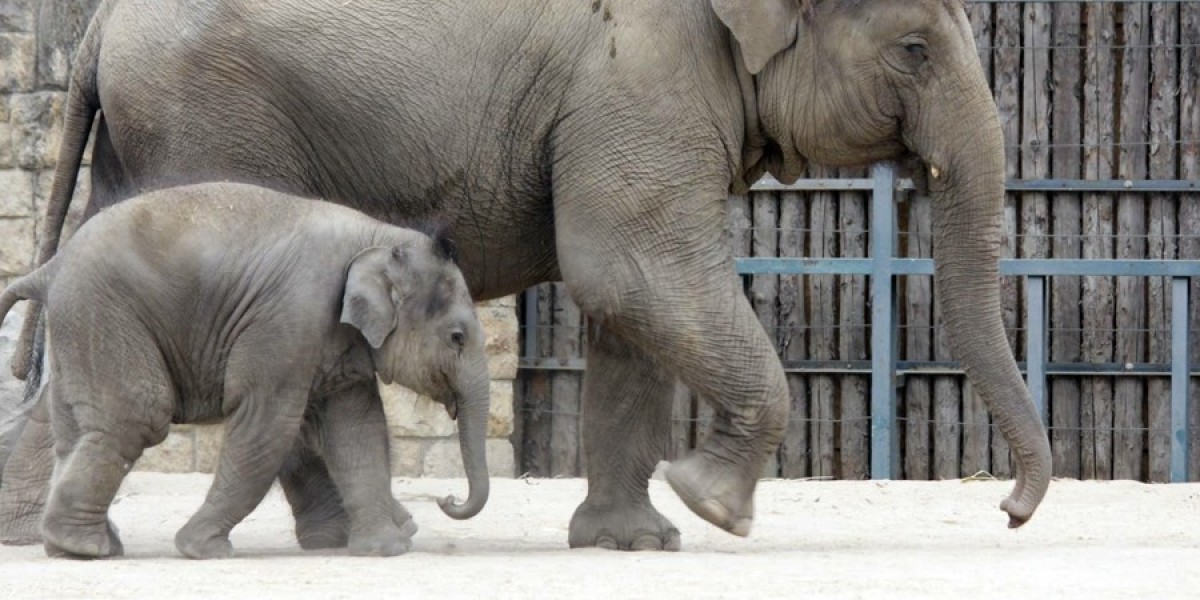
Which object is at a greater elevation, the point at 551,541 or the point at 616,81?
the point at 616,81

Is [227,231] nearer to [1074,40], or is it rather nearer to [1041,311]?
[1041,311]

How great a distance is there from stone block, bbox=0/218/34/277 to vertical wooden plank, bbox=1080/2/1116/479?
6.65 meters

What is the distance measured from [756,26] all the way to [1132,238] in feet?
24.7

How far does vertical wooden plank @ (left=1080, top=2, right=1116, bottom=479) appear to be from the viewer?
1352cm

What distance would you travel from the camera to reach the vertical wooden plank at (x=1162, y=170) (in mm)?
13492

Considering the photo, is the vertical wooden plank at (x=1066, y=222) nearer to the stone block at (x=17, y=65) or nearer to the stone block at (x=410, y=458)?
the stone block at (x=410, y=458)

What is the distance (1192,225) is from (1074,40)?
4.61 feet

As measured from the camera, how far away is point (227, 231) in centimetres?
643

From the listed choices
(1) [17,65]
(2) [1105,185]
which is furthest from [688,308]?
(2) [1105,185]

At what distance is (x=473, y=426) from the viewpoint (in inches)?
259

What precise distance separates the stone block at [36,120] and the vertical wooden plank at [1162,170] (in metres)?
6.89

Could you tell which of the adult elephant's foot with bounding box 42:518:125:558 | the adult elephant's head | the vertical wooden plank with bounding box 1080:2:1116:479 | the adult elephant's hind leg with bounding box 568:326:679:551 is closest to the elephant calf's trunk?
the adult elephant's hind leg with bounding box 568:326:679:551

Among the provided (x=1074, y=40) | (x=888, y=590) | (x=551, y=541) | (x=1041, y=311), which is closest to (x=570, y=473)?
(x=1041, y=311)

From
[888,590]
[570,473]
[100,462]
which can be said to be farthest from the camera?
[570,473]
